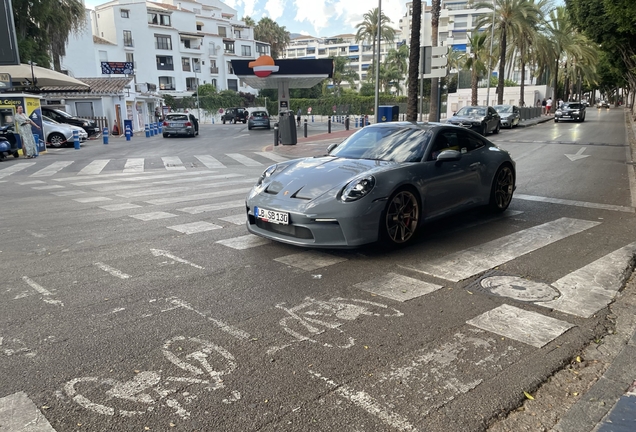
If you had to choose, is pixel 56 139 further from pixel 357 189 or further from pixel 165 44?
pixel 165 44

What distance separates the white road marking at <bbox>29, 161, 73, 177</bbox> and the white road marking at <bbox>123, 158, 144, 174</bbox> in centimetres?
191

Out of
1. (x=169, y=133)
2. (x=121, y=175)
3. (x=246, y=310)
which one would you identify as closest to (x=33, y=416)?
(x=246, y=310)

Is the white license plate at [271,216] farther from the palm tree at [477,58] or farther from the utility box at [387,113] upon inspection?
the palm tree at [477,58]

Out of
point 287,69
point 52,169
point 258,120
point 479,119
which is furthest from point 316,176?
point 258,120

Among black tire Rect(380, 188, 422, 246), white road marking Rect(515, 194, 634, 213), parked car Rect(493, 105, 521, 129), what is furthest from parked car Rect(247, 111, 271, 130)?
black tire Rect(380, 188, 422, 246)

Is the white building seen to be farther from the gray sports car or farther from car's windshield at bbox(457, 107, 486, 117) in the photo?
the gray sports car

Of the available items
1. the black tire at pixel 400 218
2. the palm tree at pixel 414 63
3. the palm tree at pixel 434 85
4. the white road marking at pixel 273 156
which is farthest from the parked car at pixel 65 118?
the black tire at pixel 400 218

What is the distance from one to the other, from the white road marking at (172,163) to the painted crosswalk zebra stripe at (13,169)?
167 inches

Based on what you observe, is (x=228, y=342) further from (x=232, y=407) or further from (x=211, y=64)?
(x=211, y=64)

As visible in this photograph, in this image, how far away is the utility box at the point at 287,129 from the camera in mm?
21938

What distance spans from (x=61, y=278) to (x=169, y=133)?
26.5 m

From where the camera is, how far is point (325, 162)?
6562 millimetres

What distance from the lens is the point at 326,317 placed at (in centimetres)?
414

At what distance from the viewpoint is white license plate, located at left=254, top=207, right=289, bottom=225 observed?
18.6ft
